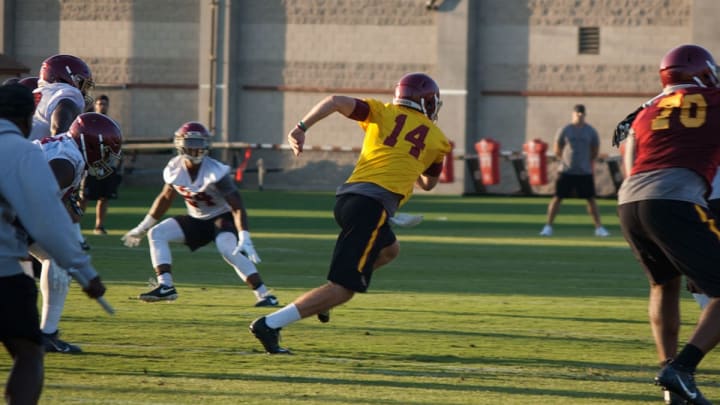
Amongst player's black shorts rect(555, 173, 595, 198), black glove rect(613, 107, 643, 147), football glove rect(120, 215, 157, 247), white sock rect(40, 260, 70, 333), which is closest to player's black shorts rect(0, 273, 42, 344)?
white sock rect(40, 260, 70, 333)

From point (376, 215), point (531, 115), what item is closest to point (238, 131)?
point (531, 115)

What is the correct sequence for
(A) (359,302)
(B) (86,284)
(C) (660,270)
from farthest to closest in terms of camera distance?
1. (A) (359,302)
2. (C) (660,270)
3. (B) (86,284)

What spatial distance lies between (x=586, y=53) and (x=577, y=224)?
11.4 m

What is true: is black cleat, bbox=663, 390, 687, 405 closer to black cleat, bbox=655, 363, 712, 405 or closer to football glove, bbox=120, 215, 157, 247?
black cleat, bbox=655, 363, 712, 405

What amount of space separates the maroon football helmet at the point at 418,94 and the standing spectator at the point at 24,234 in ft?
11.9

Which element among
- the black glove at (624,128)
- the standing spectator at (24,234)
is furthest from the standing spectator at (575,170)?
the standing spectator at (24,234)

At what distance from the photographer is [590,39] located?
110ft

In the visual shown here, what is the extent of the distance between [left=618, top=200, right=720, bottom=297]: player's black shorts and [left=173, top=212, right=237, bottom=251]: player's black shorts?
5193mm

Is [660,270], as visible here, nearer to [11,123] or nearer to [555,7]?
[11,123]

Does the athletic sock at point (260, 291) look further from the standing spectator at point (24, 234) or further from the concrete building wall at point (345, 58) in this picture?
the concrete building wall at point (345, 58)

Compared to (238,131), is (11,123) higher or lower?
higher

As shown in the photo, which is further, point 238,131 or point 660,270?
point 238,131

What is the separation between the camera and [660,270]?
723 cm

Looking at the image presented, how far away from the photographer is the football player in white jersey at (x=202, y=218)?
11320 mm
